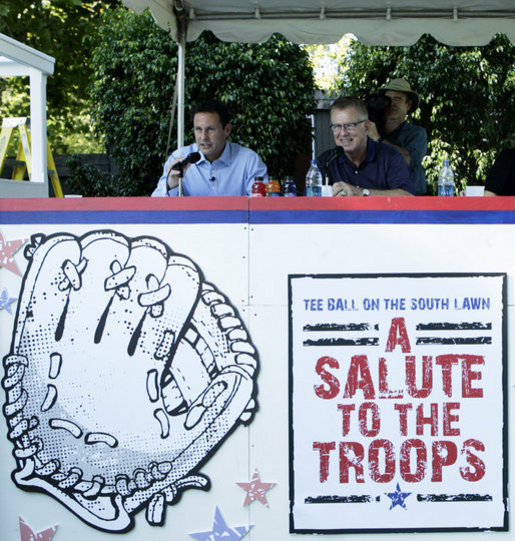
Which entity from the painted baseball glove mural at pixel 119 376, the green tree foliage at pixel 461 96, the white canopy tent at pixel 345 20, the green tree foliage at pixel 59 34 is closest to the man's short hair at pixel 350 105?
the painted baseball glove mural at pixel 119 376

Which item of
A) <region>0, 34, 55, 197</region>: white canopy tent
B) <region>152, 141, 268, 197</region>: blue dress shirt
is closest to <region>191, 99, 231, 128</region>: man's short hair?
<region>152, 141, 268, 197</region>: blue dress shirt

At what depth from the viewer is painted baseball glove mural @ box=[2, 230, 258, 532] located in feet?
9.20

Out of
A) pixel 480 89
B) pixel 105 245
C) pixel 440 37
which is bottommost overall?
pixel 105 245

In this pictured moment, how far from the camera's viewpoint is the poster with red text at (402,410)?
2.79 metres

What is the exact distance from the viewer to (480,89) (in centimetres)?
919

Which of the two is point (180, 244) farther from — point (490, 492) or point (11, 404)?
point (490, 492)

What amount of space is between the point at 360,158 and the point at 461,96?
234 inches

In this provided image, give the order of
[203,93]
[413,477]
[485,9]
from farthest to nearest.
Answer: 1. [203,93]
2. [485,9]
3. [413,477]

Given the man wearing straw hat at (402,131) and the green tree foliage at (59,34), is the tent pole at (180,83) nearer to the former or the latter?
the man wearing straw hat at (402,131)

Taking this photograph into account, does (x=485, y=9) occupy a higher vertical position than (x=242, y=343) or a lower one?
higher

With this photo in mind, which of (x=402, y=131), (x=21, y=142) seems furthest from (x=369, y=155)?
(x=21, y=142)

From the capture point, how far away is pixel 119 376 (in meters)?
2.82

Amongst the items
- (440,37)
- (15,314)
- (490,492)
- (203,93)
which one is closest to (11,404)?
(15,314)

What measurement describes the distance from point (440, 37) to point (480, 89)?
3885mm
